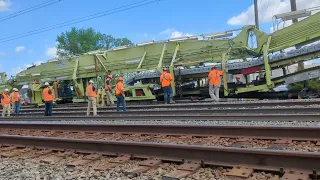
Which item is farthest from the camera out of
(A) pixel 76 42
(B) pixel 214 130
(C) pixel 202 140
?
(A) pixel 76 42

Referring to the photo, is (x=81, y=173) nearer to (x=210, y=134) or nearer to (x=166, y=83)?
(x=210, y=134)

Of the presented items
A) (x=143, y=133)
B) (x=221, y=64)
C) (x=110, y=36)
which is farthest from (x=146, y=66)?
(x=110, y=36)

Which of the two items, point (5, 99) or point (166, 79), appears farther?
point (5, 99)

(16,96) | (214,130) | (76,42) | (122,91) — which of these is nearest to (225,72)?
(122,91)

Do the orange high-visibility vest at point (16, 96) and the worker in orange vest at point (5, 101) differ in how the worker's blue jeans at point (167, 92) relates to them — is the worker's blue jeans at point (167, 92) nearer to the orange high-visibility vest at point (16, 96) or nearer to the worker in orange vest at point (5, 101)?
the worker in orange vest at point (5, 101)

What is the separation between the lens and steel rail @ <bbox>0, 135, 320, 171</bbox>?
432 cm

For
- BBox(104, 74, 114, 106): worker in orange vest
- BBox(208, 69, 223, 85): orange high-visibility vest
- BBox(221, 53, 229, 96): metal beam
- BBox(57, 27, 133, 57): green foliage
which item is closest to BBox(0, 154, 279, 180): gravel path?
BBox(208, 69, 223, 85): orange high-visibility vest

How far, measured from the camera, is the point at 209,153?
503 centimetres

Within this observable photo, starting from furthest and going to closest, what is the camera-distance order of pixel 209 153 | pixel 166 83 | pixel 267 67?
pixel 166 83 → pixel 267 67 → pixel 209 153

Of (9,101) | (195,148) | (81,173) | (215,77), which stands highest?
(215,77)

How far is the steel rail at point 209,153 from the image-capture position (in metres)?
4.32

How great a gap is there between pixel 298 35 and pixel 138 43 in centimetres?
792

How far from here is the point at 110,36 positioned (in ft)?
271

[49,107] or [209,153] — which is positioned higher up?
[49,107]
